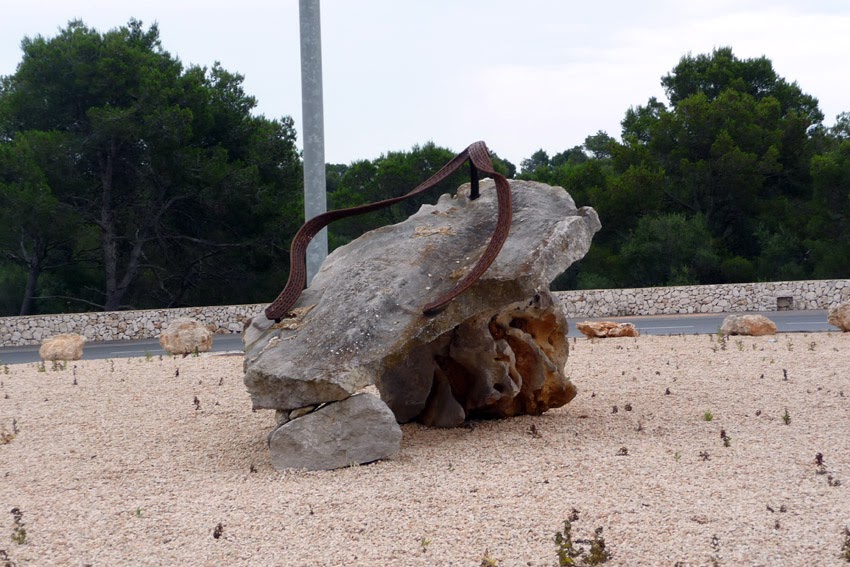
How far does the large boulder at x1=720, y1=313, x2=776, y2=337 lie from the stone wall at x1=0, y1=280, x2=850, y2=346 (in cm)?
897

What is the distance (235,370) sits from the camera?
10031 mm

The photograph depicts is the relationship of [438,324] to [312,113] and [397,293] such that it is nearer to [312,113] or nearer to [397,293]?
[397,293]

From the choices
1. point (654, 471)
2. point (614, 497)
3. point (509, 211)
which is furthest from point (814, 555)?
point (509, 211)

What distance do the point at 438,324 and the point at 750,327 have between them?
8.18m

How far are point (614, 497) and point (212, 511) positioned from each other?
2.11 metres

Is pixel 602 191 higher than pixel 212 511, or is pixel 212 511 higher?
pixel 602 191

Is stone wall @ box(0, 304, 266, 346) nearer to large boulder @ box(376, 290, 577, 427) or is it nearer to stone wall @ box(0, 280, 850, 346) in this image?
stone wall @ box(0, 280, 850, 346)

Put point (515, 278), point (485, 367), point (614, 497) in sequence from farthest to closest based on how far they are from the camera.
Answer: point (485, 367) → point (515, 278) → point (614, 497)

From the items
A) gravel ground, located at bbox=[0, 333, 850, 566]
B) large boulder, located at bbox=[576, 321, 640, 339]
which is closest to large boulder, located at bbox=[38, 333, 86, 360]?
gravel ground, located at bbox=[0, 333, 850, 566]

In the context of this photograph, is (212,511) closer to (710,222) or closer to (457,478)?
(457,478)

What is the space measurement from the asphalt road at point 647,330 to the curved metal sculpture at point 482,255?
8.72 m

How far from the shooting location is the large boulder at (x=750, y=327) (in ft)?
41.4

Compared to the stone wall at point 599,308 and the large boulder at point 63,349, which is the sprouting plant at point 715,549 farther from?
the stone wall at point 599,308

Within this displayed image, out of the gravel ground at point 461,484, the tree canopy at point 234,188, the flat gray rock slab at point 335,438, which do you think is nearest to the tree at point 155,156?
the tree canopy at point 234,188
